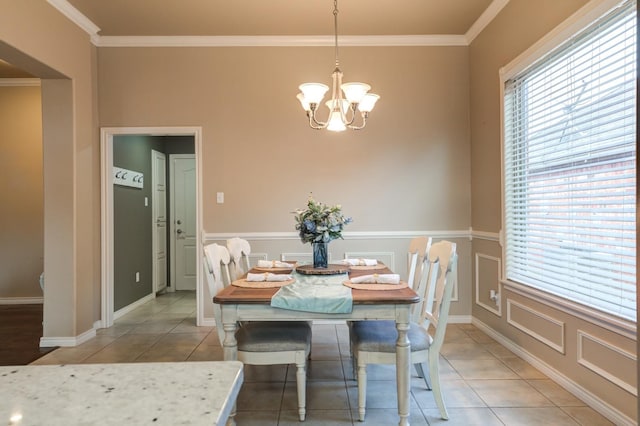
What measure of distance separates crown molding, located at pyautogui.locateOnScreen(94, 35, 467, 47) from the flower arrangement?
2109 millimetres

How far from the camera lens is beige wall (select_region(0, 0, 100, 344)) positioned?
3.23 metres

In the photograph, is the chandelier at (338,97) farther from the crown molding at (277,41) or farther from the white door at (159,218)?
the white door at (159,218)

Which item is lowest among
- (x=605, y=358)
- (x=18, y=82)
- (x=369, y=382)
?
(x=369, y=382)

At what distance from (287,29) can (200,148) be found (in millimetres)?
1447

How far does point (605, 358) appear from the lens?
210cm

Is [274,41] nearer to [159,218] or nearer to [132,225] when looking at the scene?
[132,225]

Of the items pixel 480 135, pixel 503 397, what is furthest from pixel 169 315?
pixel 480 135

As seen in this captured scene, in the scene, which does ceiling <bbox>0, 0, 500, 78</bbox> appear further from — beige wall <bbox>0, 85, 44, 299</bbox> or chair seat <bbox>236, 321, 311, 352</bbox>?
chair seat <bbox>236, 321, 311, 352</bbox>

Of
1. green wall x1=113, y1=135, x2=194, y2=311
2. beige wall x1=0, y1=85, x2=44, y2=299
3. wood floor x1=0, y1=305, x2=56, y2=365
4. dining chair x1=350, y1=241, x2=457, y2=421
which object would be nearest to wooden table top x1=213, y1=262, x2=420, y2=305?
dining chair x1=350, y1=241, x2=457, y2=421

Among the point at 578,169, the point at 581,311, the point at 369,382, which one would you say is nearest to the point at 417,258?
the point at 369,382

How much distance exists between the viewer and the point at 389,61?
12.8ft

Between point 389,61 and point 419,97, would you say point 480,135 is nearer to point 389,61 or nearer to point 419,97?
point 419,97

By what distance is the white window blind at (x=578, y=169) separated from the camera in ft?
6.52

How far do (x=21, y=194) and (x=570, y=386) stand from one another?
6.00m
